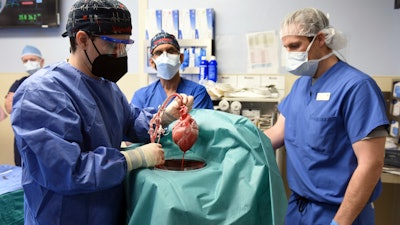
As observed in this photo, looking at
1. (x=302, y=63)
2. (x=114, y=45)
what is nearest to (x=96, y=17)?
(x=114, y=45)

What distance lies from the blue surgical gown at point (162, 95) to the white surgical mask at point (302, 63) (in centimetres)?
57

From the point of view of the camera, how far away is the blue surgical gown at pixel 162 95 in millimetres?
1869

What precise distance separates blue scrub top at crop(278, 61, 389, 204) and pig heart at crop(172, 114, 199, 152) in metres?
0.58

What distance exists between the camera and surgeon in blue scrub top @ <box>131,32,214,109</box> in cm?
186

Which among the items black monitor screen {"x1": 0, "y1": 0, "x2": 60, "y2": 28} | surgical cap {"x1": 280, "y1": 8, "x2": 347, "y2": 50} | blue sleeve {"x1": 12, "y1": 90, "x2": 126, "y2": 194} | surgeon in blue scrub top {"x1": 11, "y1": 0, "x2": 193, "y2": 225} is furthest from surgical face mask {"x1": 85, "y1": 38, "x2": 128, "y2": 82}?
black monitor screen {"x1": 0, "y1": 0, "x2": 60, "y2": 28}

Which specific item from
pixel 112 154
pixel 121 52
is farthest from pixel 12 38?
pixel 112 154

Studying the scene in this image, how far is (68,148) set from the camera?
0.79 m

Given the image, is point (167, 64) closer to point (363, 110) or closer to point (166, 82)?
point (166, 82)

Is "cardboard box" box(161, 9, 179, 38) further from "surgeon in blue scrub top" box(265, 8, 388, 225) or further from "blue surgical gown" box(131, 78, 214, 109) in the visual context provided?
"surgeon in blue scrub top" box(265, 8, 388, 225)

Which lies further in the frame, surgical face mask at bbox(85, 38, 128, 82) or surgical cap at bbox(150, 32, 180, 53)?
surgical cap at bbox(150, 32, 180, 53)

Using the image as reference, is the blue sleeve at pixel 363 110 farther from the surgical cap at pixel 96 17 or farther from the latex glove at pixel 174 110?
the surgical cap at pixel 96 17

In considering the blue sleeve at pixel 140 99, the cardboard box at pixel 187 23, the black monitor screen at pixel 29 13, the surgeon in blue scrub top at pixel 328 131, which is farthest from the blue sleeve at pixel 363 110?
the black monitor screen at pixel 29 13

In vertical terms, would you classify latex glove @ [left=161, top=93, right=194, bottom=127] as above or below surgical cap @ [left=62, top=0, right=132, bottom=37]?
below

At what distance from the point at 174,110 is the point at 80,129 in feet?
1.27
